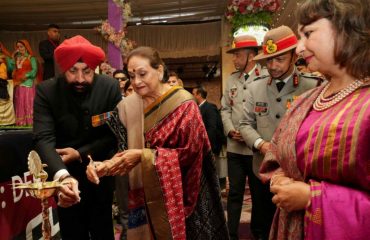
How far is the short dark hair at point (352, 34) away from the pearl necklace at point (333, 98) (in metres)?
0.03

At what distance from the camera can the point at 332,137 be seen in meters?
1.12

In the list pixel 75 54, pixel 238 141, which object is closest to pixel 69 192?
pixel 75 54

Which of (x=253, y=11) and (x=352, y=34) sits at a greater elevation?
(x=253, y=11)

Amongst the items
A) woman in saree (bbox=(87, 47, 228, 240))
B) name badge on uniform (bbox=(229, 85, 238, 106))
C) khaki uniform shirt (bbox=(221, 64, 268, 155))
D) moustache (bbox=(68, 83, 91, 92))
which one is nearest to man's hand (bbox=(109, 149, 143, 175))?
woman in saree (bbox=(87, 47, 228, 240))

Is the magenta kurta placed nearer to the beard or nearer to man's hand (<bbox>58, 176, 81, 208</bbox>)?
man's hand (<bbox>58, 176, 81, 208</bbox>)

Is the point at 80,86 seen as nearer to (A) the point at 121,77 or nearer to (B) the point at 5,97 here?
(A) the point at 121,77

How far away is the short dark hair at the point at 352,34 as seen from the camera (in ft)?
3.75

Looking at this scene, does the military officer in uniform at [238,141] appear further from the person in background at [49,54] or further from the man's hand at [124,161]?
the person in background at [49,54]

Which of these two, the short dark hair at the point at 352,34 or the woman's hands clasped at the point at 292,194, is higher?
the short dark hair at the point at 352,34

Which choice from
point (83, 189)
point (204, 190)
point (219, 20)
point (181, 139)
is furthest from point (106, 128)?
point (219, 20)

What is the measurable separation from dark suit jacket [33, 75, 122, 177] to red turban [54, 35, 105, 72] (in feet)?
0.56

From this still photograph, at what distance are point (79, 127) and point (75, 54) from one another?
43cm

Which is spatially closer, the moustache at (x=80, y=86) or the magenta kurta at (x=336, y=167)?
the magenta kurta at (x=336, y=167)

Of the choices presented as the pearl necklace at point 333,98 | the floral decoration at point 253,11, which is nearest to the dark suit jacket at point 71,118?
the pearl necklace at point 333,98
